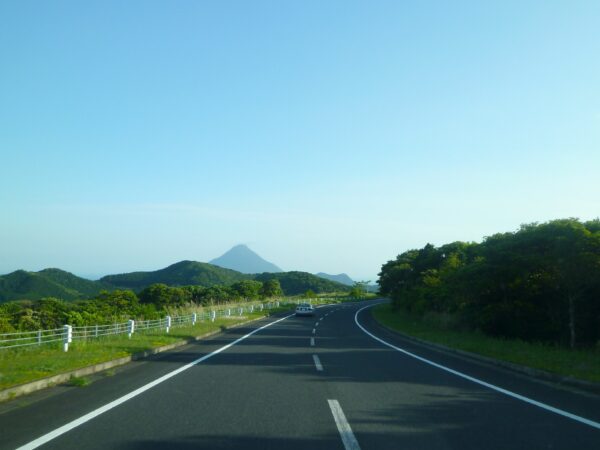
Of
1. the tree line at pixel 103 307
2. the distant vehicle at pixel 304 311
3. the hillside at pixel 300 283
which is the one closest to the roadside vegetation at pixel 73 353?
the tree line at pixel 103 307

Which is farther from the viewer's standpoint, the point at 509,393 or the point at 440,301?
the point at 440,301

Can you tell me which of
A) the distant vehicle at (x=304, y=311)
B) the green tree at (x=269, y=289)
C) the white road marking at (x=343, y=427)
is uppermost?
the green tree at (x=269, y=289)

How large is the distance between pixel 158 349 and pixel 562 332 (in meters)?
18.5

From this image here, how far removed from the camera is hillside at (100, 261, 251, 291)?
130000mm

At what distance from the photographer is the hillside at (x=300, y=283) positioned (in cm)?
15425

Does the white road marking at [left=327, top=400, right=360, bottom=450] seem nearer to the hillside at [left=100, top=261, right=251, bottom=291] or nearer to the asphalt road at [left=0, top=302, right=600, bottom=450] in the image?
the asphalt road at [left=0, top=302, right=600, bottom=450]

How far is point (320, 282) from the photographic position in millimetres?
168250

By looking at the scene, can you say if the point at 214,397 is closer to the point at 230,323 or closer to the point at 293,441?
the point at 293,441

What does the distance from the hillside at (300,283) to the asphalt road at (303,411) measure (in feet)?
451

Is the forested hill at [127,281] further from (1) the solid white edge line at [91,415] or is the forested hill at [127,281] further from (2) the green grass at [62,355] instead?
(1) the solid white edge line at [91,415]

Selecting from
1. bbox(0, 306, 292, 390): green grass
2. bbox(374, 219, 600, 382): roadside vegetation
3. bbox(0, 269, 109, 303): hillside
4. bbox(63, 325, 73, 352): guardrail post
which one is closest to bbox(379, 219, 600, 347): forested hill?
bbox(374, 219, 600, 382): roadside vegetation

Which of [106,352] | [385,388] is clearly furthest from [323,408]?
[106,352]

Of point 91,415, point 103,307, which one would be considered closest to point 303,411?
point 91,415

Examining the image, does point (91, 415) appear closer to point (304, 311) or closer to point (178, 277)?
point (304, 311)
